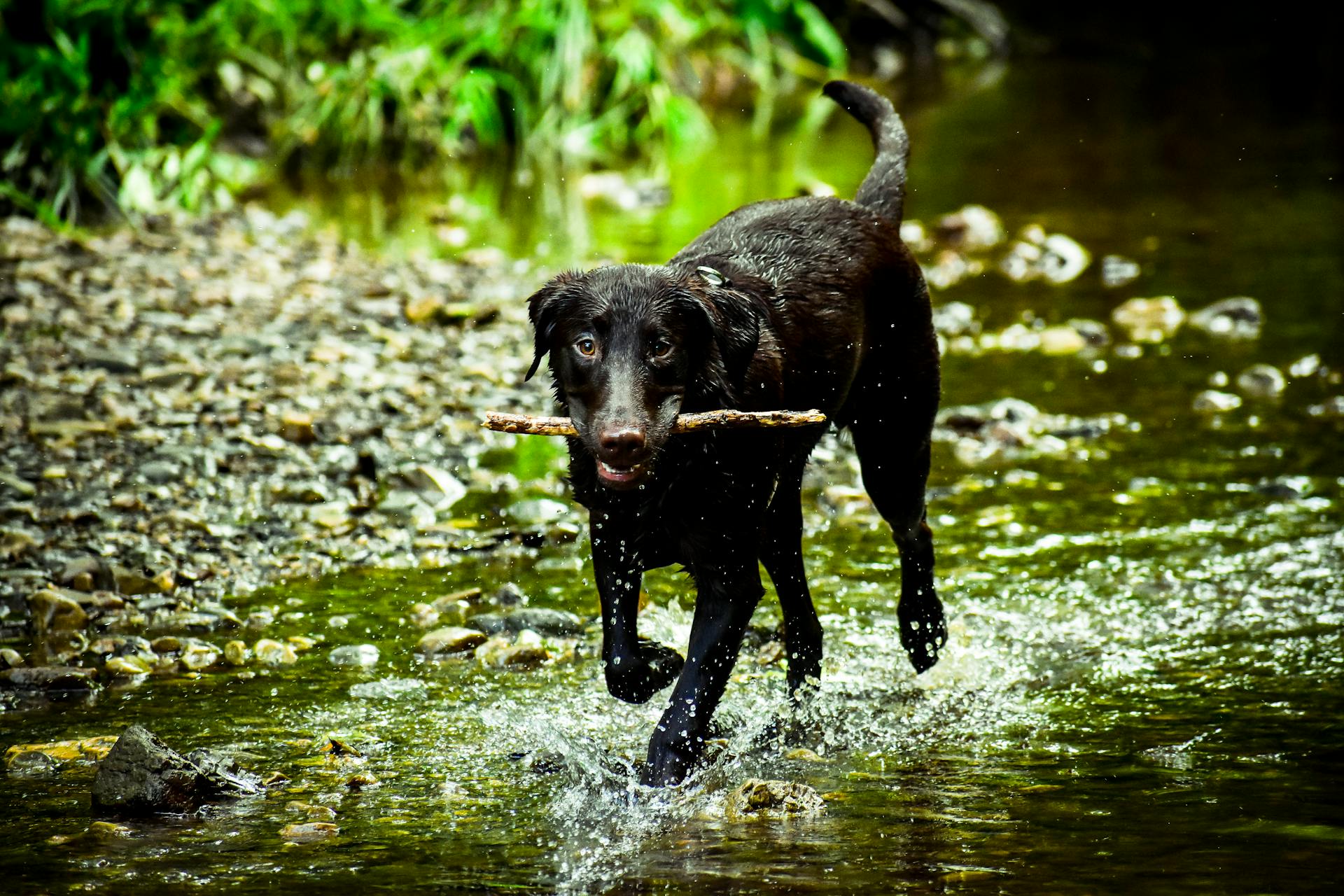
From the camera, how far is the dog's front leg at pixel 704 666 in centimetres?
399

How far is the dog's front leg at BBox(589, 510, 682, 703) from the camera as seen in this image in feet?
13.7

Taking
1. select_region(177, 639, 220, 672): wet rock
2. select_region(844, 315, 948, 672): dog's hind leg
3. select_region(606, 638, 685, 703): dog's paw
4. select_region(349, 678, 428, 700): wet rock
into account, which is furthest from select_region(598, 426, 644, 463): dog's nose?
select_region(177, 639, 220, 672): wet rock

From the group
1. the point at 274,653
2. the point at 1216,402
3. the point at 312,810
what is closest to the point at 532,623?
the point at 274,653

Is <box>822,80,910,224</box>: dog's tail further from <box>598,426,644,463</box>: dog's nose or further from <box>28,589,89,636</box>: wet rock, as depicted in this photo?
<box>28,589,89,636</box>: wet rock

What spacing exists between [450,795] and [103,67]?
9.82 metres

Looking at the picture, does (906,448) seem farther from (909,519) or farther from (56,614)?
(56,614)

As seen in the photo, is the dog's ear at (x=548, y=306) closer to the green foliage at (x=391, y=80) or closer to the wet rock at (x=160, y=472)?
the wet rock at (x=160, y=472)

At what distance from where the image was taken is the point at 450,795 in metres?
3.84

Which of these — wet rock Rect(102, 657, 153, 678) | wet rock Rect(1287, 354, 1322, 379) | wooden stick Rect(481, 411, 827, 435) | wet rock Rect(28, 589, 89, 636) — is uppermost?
wet rock Rect(1287, 354, 1322, 379)

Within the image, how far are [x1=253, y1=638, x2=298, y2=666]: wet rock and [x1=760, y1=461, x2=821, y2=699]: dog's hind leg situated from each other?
1445 millimetres

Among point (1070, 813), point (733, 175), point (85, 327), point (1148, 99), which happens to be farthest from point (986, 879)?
point (1148, 99)

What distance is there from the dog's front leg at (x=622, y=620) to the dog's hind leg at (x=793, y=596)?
0.57 m

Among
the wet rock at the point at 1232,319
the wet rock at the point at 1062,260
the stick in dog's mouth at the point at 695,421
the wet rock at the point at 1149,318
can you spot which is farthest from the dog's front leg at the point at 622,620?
the wet rock at the point at 1062,260

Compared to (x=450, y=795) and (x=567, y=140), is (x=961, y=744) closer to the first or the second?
(x=450, y=795)
